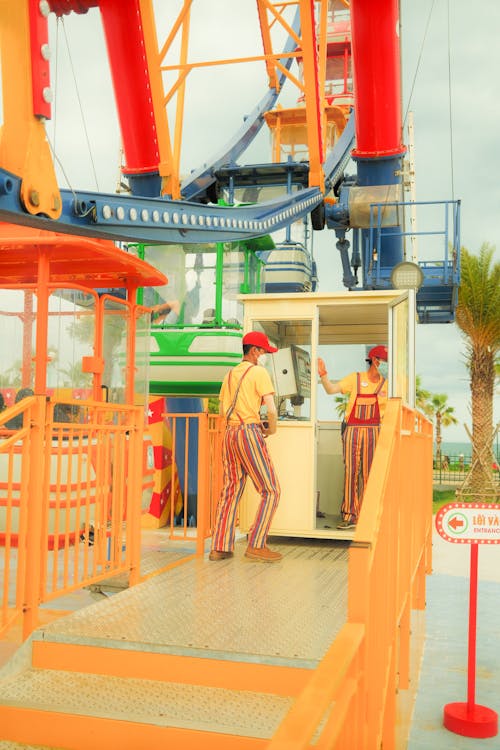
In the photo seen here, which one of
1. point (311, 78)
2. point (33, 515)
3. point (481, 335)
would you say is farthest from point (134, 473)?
point (481, 335)

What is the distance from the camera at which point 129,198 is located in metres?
4.75

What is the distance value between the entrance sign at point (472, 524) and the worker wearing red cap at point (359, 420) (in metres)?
2.31

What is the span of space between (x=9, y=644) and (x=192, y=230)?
3484mm

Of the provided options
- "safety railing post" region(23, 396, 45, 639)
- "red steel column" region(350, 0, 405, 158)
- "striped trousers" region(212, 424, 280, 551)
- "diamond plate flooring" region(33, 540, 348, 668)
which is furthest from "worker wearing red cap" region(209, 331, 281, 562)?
"red steel column" region(350, 0, 405, 158)

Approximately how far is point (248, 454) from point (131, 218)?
2.48m

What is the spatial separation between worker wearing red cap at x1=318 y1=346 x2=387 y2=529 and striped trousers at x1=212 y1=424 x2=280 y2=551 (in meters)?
1.53

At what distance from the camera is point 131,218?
4.75 metres

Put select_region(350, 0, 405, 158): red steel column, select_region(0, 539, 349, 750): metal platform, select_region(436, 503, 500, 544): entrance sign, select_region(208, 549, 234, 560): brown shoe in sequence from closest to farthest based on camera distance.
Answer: select_region(0, 539, 349, 750): metal platform, select_region(436, 503, 500, 544): entrance sign, select_region(208, 549, 234, 560): brown shoe, select_region(350, 0, 405, 158): red steel column

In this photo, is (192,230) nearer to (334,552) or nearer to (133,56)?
(334,552)

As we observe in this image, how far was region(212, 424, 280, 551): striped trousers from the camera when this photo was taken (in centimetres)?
648

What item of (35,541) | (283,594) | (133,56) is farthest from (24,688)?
(133,56)

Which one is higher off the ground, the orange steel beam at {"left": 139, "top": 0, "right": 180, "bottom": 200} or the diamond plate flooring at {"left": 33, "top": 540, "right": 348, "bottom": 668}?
the orange steel beam at {"left": 139, "top": 0, "right": 180, "bottom": 200}

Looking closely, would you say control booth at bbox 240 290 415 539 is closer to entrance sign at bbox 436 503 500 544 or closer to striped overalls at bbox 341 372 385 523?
striped overalls at bbox 341 372 385 523

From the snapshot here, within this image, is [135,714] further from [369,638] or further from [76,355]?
[76,355]
